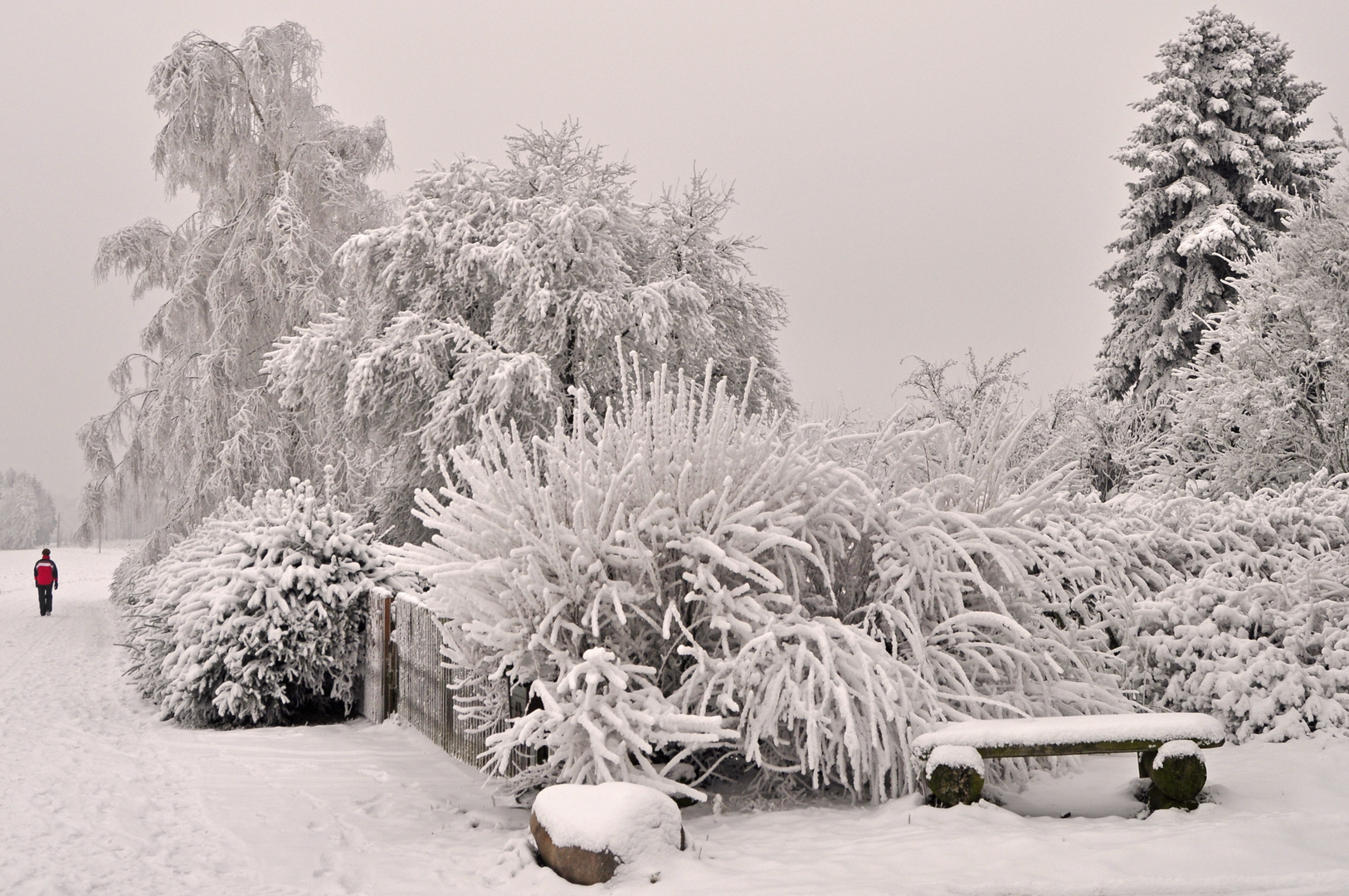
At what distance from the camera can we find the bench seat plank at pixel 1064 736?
527cm

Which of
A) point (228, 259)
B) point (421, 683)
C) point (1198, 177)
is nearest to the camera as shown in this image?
point (421, 683)

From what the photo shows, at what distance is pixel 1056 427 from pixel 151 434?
17.9 metres

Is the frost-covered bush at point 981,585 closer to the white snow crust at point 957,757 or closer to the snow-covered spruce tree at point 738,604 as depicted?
the snow-covered spruce tree at point 738,604

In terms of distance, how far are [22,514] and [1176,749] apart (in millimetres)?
122506

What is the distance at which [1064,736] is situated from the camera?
5.29 metres

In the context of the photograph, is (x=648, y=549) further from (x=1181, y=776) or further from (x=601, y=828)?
(x=1181, y=776)

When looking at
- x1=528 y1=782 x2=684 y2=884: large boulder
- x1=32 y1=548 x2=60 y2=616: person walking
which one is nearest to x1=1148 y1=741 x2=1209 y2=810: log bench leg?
x1=528 y1=782 x2=684 y2=884: large boulder

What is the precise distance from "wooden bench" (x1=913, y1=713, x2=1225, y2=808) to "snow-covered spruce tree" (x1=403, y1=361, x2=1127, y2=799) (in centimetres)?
29

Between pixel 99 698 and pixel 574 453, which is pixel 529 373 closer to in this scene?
pixel 99 698

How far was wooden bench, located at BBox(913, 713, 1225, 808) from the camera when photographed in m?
5.27

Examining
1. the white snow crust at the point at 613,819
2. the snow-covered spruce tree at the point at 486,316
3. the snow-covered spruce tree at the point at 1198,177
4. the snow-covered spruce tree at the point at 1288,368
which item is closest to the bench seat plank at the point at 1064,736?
the white snow crust at the point at 613,819

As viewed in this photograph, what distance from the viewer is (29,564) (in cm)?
5081

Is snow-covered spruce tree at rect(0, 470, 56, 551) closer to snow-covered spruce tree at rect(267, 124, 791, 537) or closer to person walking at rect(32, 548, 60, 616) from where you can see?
person walking at rect(32, 548, 60, 616)

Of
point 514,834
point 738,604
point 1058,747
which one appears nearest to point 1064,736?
point 1058,747
